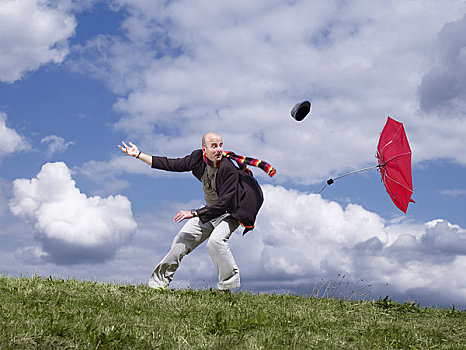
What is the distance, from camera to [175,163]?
9555 mm

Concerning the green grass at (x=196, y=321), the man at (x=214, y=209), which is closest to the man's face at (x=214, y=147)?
the man at (x=214, y=209)

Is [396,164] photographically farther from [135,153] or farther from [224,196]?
[135,153]

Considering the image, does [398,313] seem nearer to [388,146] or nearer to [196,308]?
[388,146]

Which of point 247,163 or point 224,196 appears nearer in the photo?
point 224,196

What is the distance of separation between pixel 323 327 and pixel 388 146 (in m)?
4.86

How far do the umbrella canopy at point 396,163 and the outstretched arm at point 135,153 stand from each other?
16.5 ft

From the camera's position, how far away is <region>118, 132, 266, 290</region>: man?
29.1 ft

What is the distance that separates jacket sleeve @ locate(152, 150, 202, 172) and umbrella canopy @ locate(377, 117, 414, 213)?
4.22m

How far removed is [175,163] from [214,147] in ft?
3.37

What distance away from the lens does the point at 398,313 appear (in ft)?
30.9

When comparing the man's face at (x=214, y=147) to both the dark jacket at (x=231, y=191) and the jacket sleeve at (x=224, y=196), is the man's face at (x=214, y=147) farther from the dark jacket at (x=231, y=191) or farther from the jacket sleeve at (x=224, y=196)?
the jacket sleeve at (x=224, y=196)

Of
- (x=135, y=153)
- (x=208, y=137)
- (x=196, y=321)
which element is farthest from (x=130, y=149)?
(x=196, y=321)

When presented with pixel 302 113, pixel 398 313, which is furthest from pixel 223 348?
pixel 302 113

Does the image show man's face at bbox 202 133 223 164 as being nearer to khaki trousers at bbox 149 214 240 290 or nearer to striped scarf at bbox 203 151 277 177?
striped scarf at bbox 203 151 277 177
